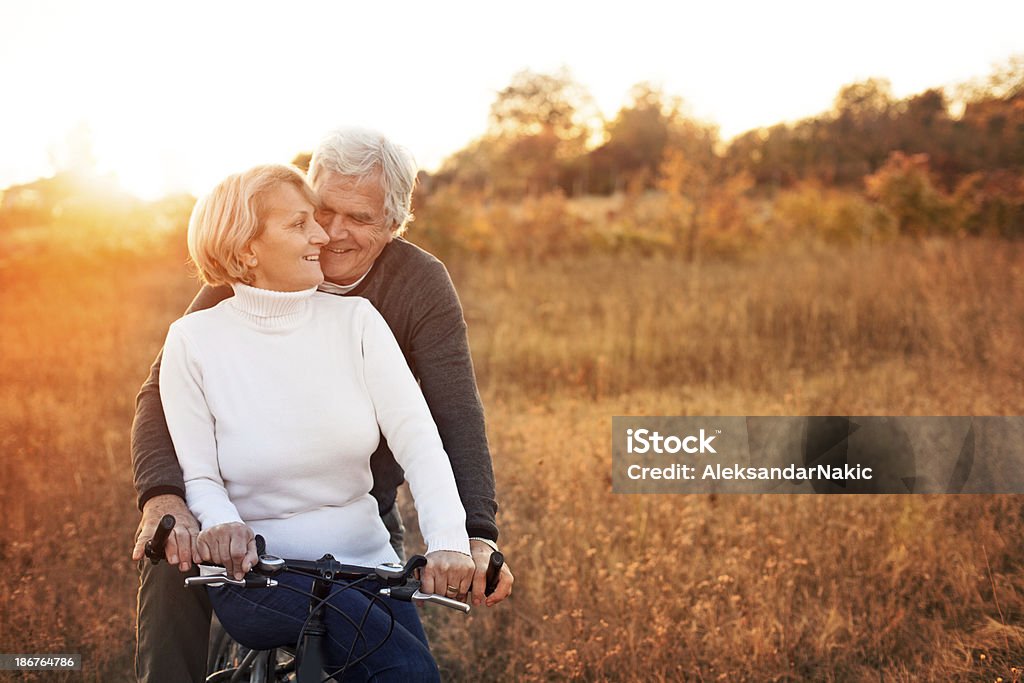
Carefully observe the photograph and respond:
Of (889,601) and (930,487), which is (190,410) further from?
(930,487)

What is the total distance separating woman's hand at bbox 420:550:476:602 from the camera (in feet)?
6.57

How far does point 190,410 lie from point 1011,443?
4692 millimetres

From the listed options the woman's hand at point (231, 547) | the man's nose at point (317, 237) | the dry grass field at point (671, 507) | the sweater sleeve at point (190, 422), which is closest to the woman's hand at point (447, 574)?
the woman's hand at point (231, 547)

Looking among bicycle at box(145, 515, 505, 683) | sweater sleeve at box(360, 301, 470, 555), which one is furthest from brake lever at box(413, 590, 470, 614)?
sweater sleeve at box(360, 301, 470, 555)

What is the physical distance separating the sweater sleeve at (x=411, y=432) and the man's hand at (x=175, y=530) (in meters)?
0.51

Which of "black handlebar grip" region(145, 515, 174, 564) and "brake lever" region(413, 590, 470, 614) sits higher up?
"black handlebar grip" region(145, 515, 174, 564)

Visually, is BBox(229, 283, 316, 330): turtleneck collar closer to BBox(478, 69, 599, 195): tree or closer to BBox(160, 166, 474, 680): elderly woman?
BBox(160, 166, 474, 680): elderly woman

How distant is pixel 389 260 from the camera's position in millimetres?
2828

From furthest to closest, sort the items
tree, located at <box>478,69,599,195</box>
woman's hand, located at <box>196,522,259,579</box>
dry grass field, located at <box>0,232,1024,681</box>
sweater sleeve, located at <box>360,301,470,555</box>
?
tree, located at <box>478,69,599,195</box>
dry grass field, located at <box>0,232,1024,681</box>
sweater sleeve, located at <box>360,301,470,555</box>
woman's hand, located at <box>196,522,259,579</box>

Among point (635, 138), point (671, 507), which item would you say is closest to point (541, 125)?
point (635, 138)

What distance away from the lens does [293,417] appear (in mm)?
2164

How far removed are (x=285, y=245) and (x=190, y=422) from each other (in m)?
0.49

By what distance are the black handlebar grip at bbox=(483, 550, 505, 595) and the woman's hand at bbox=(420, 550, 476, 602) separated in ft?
0.13

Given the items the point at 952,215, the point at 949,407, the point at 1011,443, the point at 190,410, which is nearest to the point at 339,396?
the point at 190,410
